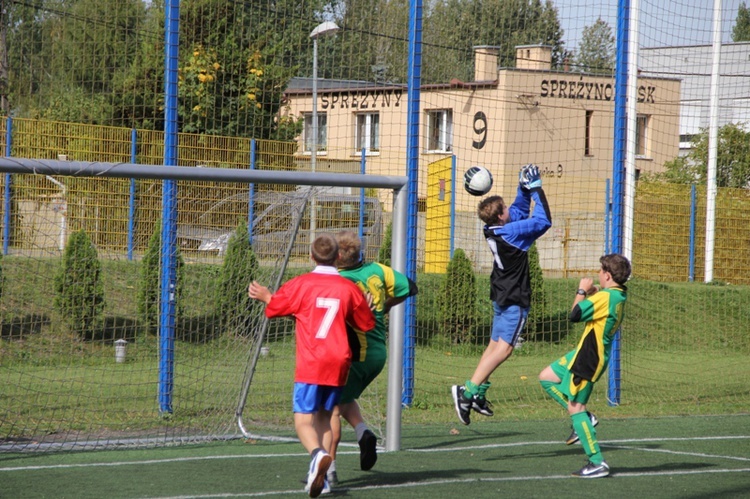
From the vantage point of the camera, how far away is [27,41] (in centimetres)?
929

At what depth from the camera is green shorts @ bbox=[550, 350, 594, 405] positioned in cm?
650

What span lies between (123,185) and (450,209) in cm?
540

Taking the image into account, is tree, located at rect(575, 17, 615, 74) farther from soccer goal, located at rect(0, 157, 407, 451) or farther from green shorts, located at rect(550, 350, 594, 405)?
green shorts, located at rect(550, 350, 594, 405)

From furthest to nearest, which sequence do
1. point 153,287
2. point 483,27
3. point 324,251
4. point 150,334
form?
point 483,27 → point 153,287 → point 150,334 → point 324,251

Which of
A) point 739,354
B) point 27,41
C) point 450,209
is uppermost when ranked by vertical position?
point 27,41

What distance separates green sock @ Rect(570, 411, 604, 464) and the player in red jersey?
1837 mm

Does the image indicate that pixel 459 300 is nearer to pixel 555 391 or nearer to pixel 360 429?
pixel 555 391

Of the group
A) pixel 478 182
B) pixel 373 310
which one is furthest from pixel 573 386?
pixel 478 182

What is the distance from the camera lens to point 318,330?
550cm

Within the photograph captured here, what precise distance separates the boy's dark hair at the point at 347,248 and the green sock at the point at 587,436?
1942mm

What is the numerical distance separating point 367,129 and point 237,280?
3787 mm

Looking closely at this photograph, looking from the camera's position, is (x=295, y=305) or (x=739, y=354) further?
(x=739, y=354)

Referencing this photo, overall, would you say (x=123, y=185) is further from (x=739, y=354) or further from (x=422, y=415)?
(x=739, y=354)

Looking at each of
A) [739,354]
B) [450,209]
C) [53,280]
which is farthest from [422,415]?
[739,354]
